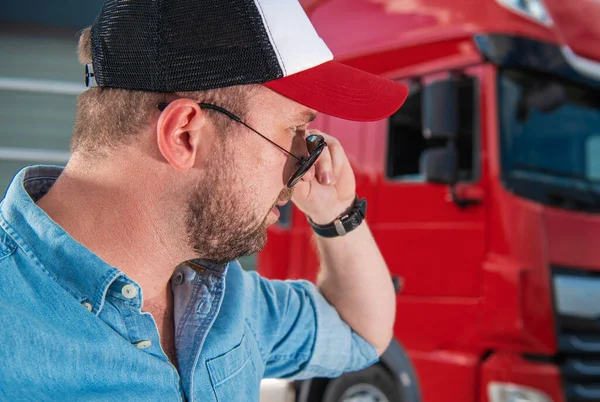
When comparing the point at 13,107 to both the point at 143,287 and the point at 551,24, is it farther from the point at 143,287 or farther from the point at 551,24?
the point at 143,287

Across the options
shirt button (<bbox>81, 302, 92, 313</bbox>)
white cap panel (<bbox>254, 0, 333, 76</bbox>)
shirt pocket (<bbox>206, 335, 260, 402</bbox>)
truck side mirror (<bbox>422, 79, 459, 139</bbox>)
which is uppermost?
white cap panel (<bbox>254, 0, 333, 76</bbox>)

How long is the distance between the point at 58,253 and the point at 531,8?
2.94 meters

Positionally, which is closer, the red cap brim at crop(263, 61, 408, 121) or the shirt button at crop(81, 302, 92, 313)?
the shirt button at crop(81, 302, 92, 313)

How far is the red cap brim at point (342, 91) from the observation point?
1542 millimetres

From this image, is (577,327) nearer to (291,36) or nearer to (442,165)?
(442,165)

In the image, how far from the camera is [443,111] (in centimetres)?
353

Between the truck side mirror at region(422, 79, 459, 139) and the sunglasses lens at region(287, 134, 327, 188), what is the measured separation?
191 cm

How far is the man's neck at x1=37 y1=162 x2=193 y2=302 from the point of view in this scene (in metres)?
1.43

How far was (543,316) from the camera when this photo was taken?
3.36m

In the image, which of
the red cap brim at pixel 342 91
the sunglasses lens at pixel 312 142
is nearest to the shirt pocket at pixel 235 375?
the sunglasses lens at pixel 312 142

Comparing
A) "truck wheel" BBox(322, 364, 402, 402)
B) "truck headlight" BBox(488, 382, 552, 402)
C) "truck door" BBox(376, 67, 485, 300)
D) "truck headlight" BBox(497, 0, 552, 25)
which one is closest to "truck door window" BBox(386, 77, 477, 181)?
"truck door" BBox(376, 67, 485, 300)

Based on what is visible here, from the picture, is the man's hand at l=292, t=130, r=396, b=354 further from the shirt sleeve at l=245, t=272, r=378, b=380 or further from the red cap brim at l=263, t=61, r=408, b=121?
the red cap brim at l=263, t=61, r=408, b=121

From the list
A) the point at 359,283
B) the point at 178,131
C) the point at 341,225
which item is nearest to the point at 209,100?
the point at 178,131

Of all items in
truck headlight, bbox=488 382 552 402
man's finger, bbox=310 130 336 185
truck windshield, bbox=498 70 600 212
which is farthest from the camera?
truck windshield, bbox=498 70 600 212
